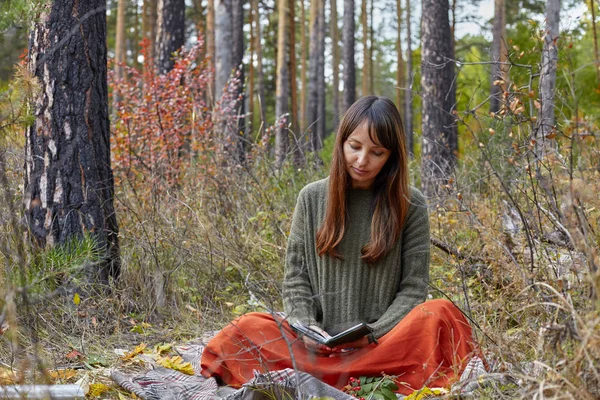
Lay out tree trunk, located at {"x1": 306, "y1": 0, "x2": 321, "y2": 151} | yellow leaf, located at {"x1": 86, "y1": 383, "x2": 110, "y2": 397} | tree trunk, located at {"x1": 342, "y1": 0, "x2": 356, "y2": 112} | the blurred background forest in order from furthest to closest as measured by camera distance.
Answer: tree trunk, located at {"x1": 306, "y1": 0, "x2": 321, "y2": 151} < tree trunk, located at {"x1": 342, "y1": 0, "x2": 356, "y2": 112} < yellow leaf, located at {"x1": 86, "y1": 383, "x2": 110, "y2": 397} < the blurred background forest

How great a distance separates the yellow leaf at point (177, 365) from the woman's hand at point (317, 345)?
58 cm

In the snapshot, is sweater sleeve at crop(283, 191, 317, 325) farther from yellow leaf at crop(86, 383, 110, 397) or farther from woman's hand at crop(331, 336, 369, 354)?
yellow leaf at crop(86, 383, 110, 397)

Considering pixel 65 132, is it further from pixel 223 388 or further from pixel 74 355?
pixel 223 388

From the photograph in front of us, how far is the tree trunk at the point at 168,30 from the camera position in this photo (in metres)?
11.0

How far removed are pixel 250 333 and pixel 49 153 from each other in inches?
69.8

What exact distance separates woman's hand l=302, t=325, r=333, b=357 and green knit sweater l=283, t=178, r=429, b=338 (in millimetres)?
195

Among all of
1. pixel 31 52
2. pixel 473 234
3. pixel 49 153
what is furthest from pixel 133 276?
pixel 473 234

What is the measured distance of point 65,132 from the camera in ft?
14.0

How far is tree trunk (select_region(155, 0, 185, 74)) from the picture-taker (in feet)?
36.0

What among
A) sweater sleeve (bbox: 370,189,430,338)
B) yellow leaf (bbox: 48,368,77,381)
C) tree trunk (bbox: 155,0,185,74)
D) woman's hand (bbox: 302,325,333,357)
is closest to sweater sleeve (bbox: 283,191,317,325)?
woman's hand (bbox: 302,325,333,357)

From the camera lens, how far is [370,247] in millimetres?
3367

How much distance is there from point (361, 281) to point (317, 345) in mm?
433

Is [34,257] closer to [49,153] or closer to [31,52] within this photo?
[49,153]

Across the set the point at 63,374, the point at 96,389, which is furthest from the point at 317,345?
the point at 63,374
